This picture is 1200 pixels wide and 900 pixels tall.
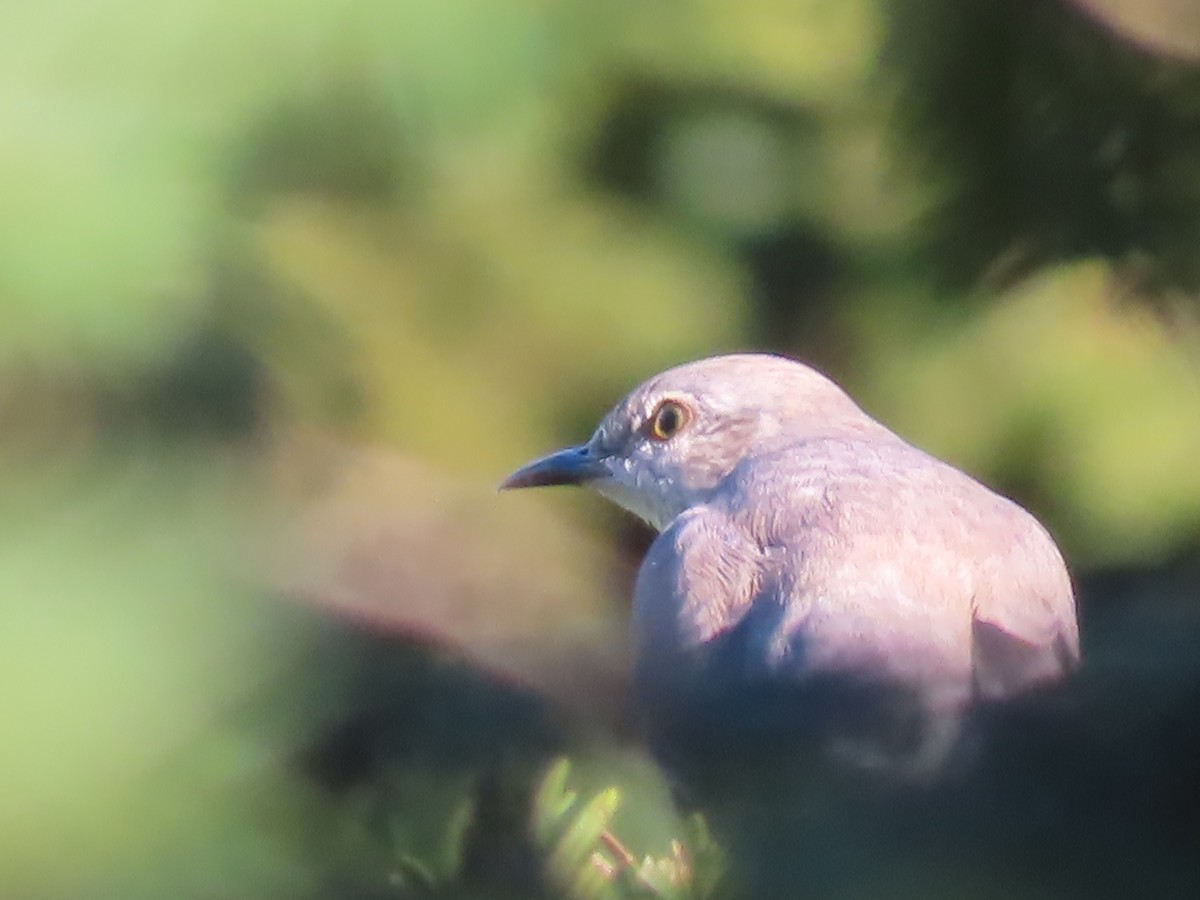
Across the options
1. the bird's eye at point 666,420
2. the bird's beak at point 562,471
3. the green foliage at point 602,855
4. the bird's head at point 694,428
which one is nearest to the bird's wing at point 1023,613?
the green foliage at point 602,855

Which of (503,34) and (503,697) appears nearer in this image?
(503,697)

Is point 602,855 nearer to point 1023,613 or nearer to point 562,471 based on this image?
point 1023,613

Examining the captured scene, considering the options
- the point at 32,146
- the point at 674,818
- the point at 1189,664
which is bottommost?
the point at 674,818

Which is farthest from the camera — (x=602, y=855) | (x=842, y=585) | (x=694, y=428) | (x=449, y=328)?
(x=449, y=328)

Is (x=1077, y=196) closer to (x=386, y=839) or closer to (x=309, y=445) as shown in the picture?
(x=309, y=445)

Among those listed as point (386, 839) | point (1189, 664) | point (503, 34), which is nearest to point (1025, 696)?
point (1189, 664)

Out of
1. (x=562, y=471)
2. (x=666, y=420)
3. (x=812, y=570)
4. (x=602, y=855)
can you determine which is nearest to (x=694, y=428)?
(x=666, y=420)
